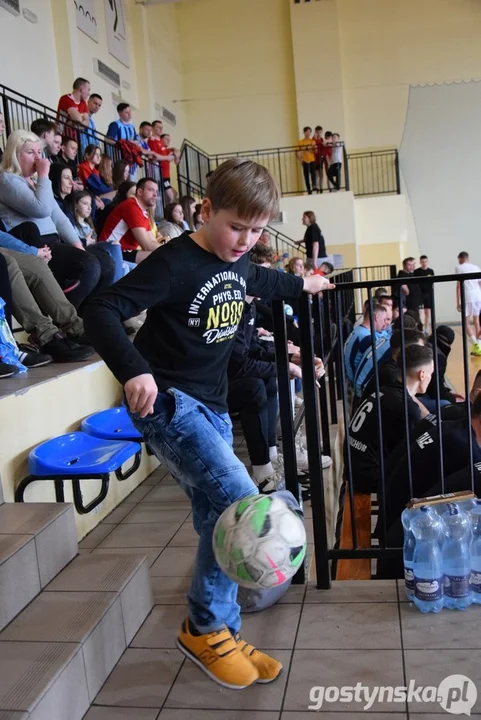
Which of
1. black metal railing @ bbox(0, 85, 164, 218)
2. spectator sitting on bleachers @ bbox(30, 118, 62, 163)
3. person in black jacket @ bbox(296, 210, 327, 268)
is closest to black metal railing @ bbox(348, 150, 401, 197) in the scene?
person in black jacket @ bbox(296, 210, 327, 268)

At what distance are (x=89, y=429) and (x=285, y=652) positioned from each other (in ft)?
5.65

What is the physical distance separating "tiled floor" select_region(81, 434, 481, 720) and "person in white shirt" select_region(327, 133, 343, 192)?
45.9ft

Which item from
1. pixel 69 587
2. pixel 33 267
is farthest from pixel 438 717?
pixel 33 267

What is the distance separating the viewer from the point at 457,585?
2.38 metres

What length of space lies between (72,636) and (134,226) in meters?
4.33

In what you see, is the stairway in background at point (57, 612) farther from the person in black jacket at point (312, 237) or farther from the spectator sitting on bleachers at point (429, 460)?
the person in black jacket at point (312, 237)

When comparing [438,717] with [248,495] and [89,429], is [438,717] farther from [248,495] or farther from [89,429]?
[89,429]

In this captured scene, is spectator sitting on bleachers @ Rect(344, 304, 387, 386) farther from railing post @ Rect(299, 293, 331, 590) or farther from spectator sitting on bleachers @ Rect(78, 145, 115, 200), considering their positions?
spectator sitting on bleachers @ Rect(78, 145, 115, 200)

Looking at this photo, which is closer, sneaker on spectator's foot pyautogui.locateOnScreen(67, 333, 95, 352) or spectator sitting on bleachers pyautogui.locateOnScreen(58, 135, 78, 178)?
sneaker on spectator's foot pyautogui.locateOnScreen(67, 333, 95, 352)

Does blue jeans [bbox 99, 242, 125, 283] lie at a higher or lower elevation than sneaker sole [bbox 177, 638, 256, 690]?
higher

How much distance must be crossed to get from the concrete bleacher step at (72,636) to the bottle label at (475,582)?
119 cm

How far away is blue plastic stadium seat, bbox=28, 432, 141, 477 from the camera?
2.88 meters

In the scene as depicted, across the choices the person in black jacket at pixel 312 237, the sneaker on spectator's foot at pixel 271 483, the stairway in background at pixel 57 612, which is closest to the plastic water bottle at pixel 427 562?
the stairway in background at pixel 57 612

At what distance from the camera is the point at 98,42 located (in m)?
11.8
